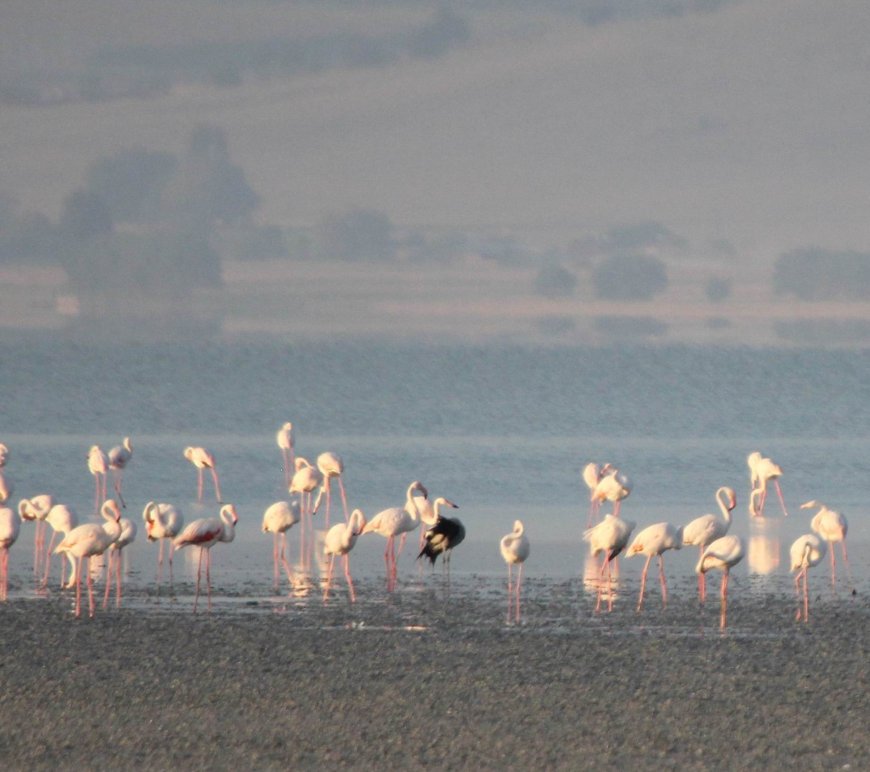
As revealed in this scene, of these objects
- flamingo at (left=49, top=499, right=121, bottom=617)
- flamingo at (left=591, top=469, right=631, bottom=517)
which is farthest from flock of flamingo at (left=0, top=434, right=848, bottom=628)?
flamingo at (left=591, top=469, right=631, bottom=517)

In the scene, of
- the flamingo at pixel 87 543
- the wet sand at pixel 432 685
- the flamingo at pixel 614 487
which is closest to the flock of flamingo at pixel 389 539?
the flamingo at pixel 87 543

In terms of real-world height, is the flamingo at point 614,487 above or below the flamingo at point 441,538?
above

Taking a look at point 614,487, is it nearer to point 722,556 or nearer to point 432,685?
point 722,556

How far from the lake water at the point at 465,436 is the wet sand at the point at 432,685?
2095 millimetres

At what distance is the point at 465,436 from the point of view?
1652 inches

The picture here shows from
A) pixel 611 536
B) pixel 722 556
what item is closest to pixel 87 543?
pixel 611 536

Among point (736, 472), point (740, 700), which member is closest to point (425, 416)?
point (736, 472)

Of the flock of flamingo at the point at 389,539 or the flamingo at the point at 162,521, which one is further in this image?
the flamingo at the point at 162,521

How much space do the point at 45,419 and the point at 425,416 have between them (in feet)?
34.8

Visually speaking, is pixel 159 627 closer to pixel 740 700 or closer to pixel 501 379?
pixel 740 700

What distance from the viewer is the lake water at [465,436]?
1873 centimetres

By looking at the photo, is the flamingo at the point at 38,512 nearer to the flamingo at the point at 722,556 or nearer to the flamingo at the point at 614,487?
the flamingo at the point at 722,556

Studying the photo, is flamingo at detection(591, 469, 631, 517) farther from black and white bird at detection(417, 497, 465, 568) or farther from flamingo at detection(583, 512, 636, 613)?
flamingo at detection(583, 512, 636, 613)

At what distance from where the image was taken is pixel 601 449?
3738cm
